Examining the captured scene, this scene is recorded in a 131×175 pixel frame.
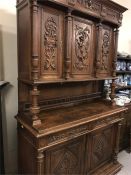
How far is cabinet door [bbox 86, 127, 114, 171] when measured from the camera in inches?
74.0

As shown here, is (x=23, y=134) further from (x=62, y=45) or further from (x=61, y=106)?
(x=62, y=45)

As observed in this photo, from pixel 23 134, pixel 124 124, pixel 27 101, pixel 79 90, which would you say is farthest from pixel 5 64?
pixel 124 124

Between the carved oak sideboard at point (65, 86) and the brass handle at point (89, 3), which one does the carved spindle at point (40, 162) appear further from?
the brass handle at point (89, 3)

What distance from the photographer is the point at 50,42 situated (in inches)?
58.7

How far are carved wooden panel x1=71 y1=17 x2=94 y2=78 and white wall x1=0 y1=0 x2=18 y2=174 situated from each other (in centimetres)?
73

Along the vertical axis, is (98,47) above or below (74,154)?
above

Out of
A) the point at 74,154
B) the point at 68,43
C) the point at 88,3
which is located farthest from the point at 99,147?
the point at 88,3

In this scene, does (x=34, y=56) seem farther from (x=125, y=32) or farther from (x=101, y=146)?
(x=125, y=32)

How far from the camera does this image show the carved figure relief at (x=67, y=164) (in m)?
1.60

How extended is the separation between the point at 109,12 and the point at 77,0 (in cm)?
56

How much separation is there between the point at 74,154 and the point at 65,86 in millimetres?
853

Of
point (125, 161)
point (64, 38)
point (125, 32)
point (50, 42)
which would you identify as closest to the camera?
point (50, 42)

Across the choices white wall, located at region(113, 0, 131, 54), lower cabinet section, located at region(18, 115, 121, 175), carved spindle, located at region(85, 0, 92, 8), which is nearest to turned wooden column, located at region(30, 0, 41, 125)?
lower cabinet section, located at region(18, 115, 121, 175)

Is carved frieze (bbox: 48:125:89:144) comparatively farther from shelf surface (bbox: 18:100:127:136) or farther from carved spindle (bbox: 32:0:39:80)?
carved spindle (bbox: 32:0:39:80)
